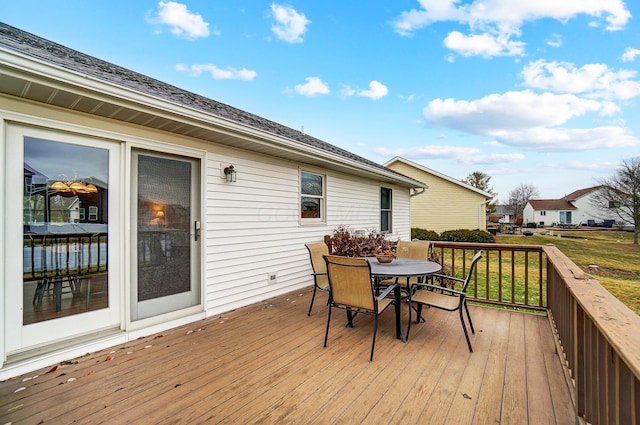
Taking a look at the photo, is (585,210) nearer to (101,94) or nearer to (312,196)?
(312,196)

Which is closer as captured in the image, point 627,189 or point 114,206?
point 114,206

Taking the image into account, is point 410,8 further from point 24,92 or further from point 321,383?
point 321,383

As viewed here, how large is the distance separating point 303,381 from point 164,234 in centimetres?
243

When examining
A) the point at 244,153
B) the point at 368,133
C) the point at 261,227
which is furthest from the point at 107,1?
the point at 368,133

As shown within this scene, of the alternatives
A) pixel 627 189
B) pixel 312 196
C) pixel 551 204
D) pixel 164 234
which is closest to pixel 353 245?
pixel 312 196

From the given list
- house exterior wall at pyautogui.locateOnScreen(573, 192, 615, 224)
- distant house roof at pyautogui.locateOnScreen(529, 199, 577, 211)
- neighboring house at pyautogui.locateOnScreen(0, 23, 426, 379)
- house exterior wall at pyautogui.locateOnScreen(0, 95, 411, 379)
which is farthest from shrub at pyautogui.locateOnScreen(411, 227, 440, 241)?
distant house roof at pyautogui.locateOnScreen(529, 199, 577, 211)

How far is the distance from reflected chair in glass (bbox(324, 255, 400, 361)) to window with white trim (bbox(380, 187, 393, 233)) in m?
6.03

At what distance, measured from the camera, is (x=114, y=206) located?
3.13 metres

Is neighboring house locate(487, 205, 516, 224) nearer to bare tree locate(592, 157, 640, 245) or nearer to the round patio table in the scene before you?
bare tree locate(592, 157, 640, 245)


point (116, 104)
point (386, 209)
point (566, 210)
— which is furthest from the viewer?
point (566, 210)

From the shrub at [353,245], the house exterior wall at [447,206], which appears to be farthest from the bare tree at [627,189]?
the shrub at [353,245]

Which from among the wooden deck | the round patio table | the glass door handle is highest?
the glass door handle

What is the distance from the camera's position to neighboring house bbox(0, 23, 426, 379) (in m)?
2.53

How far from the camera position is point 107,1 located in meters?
5.97
